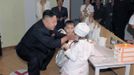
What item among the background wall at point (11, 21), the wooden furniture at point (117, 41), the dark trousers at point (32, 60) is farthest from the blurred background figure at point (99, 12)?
the dark trousers at point (32, 60)

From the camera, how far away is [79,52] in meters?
3.35

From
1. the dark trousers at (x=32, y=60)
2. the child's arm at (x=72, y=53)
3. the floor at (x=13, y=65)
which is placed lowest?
the floor at (x=13, y=65)

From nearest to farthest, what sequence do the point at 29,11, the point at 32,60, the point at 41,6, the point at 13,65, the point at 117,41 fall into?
the point at 32,60 < the point at 117,41 < the point at 13,65 < the point at 41,6 < the point at 29,11

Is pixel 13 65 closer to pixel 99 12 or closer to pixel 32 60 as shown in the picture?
pixel 32 60

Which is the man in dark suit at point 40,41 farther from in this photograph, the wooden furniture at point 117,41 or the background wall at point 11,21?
the background wall at point 11,21

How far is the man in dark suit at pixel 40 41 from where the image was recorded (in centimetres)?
352

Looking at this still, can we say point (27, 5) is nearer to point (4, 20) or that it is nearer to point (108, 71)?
point (4, 20)

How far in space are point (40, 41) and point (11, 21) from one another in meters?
2.10

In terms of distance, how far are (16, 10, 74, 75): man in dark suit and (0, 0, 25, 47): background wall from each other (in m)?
1.72

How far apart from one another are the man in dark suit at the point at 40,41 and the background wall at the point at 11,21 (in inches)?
67.5

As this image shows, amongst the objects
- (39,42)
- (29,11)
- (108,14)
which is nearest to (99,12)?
(108,14)

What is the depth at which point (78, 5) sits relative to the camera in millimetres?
6668

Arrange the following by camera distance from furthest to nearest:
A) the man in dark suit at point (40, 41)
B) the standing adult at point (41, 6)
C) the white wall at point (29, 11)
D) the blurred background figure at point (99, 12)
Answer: the white wall at point (29, 11)
the standing adult at point (41, 6)
the blurred background figure at point (99, 12)
the man in dark suit at point (40, 41)

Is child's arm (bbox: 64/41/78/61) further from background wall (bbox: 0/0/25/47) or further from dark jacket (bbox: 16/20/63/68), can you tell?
background wall (bbox: 0/0/25/47)
